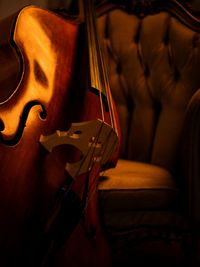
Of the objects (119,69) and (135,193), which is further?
(119,69)

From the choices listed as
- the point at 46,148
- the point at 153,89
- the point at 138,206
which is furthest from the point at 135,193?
the point at 153,89

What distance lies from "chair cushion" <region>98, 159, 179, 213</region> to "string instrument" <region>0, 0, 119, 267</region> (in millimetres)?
192

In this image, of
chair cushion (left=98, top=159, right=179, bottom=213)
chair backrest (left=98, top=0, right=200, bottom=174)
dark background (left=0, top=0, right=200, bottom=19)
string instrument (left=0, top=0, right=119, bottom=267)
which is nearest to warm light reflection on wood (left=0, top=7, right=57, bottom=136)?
string instrument (left=0, top=0, right=119, bottom=267)

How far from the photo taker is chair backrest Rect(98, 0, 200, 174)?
40.5 inches

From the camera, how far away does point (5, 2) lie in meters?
1.16

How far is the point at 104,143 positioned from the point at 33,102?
13cm

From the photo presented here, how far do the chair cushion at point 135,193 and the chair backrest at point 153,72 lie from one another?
0.26 m

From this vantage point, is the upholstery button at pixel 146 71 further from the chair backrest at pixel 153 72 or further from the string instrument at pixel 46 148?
the string instrument at pixel 46 148

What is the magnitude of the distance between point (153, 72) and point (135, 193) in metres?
0.54

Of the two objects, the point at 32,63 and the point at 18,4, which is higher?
the point at 18,4

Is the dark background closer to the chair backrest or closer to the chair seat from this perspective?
the chair backrest

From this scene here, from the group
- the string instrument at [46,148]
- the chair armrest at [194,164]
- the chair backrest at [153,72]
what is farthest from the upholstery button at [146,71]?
the string instrument at [46,148]

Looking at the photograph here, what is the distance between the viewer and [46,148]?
435 mm

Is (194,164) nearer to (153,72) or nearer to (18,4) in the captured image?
(153,72)
